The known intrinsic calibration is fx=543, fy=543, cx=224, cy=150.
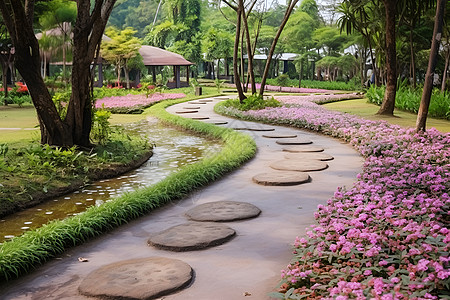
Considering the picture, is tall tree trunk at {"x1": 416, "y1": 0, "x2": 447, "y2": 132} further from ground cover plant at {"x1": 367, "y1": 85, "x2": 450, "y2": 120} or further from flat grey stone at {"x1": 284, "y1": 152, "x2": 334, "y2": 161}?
ground cover plant at {"x1": 367, "y1": 85, "x2": 450, "y2": 120}

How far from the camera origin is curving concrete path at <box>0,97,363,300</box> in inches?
141

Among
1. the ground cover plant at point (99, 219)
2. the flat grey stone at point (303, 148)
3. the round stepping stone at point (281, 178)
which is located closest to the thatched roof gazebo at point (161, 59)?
the flat grey stone at point (303, 148)

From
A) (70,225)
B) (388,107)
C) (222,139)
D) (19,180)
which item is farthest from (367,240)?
(388,107)

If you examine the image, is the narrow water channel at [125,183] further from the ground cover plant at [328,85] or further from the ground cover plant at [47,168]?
the ground cover plant at [328,85]

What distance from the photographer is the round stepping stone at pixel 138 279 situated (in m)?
3.41

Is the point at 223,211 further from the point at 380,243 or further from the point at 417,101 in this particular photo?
the point at 417,101

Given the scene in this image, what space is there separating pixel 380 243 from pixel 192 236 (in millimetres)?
1621

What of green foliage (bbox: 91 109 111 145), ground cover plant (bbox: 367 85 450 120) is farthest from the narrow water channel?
ground cover plant (bbox: 367 85 450 120)

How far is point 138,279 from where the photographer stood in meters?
3.63

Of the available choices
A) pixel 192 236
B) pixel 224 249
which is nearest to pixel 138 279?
pixel 224 249

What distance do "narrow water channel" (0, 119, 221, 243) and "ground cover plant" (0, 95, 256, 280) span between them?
27.4 inches

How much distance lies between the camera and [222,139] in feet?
37.9

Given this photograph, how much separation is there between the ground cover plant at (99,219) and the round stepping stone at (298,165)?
62 centimetres

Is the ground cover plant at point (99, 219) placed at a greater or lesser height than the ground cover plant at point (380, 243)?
lesser
